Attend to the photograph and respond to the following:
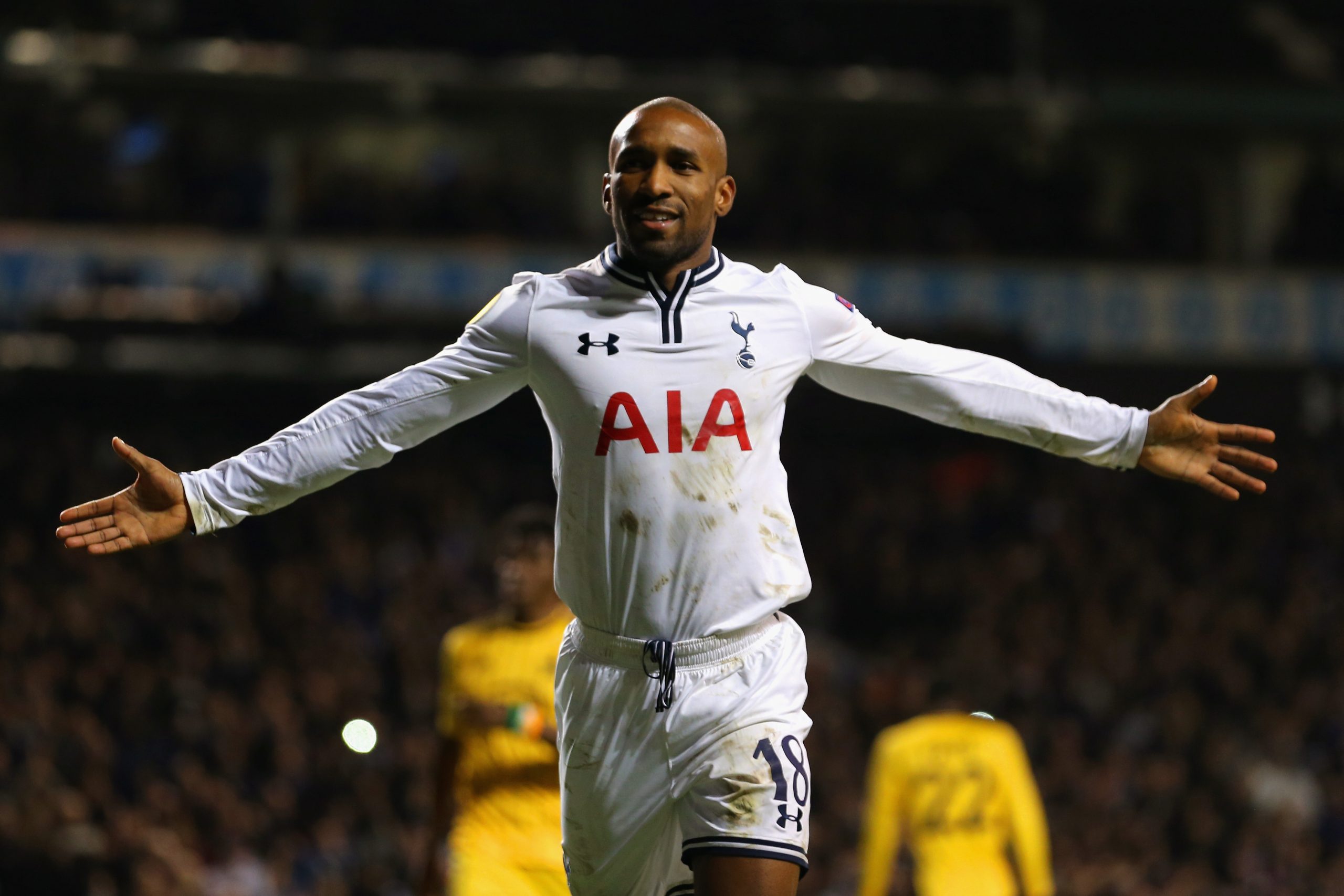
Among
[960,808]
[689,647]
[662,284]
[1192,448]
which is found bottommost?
[960,808]

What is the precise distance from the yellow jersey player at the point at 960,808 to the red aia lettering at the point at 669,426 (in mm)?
4771

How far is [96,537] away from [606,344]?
4.43ft

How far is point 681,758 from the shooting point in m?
4.18

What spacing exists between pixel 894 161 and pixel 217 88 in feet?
30.4

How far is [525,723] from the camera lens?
6996 millimetres

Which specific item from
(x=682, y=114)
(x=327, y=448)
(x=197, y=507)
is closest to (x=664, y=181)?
(x=682, y=114)

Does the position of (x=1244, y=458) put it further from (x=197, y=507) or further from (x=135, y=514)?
(x=135, y=514)

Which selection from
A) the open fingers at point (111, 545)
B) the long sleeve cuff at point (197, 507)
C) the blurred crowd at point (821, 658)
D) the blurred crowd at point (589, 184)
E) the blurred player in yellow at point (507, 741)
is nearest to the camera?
the open fingers at point (111, 545)

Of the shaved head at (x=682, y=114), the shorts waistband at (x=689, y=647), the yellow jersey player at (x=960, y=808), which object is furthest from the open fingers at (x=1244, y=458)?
the yellow jersey player at (x=960, y=808)

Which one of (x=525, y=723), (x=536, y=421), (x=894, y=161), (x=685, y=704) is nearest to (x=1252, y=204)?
(x=894, y=161)

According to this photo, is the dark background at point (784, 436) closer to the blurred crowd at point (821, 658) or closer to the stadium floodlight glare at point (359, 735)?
the blurred crowd at point (821, 658)

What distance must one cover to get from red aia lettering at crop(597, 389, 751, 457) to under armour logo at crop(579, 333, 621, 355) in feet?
0.39

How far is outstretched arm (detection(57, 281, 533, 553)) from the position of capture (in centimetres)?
414

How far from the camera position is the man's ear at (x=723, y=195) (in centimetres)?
438
